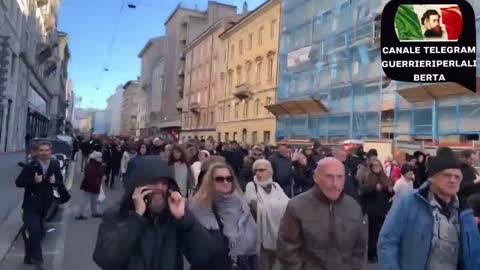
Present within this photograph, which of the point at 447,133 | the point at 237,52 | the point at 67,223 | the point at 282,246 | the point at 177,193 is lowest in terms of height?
the point at 67,223

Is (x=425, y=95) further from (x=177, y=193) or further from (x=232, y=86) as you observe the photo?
(x=232, y=86)

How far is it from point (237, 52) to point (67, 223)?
3742 cm

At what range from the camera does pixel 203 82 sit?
5691 centimetres

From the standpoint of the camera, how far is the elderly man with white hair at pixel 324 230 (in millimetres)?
3518

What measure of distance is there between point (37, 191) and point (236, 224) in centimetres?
330

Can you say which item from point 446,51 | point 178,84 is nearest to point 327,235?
point 446,51

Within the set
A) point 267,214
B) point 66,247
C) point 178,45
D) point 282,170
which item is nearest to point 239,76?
point 178,45

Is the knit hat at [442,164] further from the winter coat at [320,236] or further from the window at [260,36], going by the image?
the window at [260,36]

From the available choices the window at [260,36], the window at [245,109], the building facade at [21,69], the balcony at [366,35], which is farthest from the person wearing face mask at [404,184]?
the window at [245,109]

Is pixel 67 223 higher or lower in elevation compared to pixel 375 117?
lower

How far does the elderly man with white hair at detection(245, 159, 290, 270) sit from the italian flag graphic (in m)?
3.09

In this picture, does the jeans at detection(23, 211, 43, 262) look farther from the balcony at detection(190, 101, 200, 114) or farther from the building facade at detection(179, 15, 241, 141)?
A: the balcony at detection(190, 101, 200, 114)

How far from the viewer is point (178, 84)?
2662 inches

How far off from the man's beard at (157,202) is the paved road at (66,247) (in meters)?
2.54
